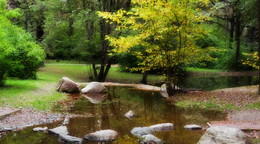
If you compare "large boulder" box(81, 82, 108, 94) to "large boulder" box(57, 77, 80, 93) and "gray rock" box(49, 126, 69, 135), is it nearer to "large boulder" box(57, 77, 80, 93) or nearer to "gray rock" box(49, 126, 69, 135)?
"large boulder" box(57, 77, 80, 93)

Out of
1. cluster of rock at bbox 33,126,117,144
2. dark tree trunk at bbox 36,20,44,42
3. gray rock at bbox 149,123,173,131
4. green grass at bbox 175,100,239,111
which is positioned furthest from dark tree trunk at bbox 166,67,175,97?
dark tree trunk at bbox 36,20,44,42

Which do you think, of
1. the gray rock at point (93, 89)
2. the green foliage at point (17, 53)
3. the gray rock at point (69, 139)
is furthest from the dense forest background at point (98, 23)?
the gray rock at point (69, 139)

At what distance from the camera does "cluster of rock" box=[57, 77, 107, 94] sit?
60.1ft

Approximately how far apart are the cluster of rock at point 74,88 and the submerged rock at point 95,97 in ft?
2.46

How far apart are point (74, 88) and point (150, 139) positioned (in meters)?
11.0

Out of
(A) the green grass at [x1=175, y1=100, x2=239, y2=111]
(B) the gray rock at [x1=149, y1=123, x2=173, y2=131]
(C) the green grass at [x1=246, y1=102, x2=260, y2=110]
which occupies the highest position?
(B) the gray rock at [x1=149, y1=123, x2=173, y2=131]

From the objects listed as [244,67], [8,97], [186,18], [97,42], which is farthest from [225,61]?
[8,97]

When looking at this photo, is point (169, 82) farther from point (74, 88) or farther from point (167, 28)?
point (74, 88)

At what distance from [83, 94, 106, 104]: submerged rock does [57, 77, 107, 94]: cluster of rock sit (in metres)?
0.75

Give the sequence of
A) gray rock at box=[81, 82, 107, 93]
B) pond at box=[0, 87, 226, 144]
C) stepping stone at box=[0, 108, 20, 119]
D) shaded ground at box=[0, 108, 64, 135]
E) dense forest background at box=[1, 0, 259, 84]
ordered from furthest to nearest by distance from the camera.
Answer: dense forest background at box=[1, 0, 259, 84], gray rock at box=[81, 82, 107, 93], stepping stone at box=[0, 108, 20, 119], shaded ground at box=[0, 108, 64, 135], pond at box=[0, 87, 226, 144]

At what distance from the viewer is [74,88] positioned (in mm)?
18609

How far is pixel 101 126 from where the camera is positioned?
409 inches

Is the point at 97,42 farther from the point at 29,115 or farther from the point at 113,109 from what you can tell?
the point at 29,115

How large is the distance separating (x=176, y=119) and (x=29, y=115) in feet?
20.0
